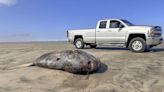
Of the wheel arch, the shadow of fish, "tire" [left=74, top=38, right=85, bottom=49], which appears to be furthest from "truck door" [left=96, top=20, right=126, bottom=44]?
the shadow of fish

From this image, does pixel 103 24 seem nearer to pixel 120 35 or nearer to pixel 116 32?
pixel 116 32

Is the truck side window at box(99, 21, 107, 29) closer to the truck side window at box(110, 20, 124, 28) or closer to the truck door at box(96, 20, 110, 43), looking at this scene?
the truck door at box(96, 20, 110, 43)

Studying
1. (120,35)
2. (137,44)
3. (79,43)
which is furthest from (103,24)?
(137,44)

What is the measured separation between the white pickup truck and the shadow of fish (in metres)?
5.61

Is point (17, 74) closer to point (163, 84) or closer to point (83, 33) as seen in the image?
point (163, 84)

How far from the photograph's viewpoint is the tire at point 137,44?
16797mm

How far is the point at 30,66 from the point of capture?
39.8 feet

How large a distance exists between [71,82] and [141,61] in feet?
14.4

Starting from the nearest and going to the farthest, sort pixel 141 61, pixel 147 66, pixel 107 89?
1. pixel 107 89
2. pixel 147 66
3. pixel 141 61

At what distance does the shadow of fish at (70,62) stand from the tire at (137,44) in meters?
5.52

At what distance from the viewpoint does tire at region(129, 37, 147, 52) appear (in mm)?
16797

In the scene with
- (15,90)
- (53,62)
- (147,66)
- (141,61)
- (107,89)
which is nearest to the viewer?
(15,90)

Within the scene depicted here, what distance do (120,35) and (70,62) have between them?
6955mm

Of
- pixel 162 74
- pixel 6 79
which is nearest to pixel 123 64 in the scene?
pixel 162 74
